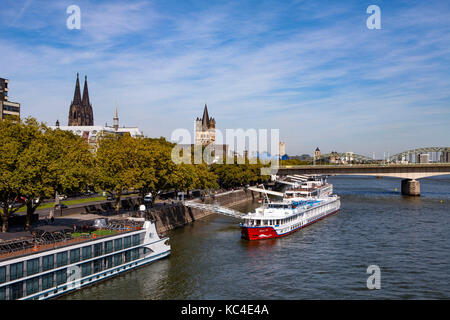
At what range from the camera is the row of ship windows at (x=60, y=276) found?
29.6 m

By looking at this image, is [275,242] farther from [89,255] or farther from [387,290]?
[89,255]

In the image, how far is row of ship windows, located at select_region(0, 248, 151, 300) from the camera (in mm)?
29625

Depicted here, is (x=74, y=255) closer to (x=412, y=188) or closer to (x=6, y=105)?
(x=6, y=105)

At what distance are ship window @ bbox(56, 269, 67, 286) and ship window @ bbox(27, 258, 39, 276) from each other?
7.51 feet

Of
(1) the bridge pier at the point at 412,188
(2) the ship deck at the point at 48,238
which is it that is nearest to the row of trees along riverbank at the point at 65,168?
(2) the ship deck at the point at 48,238

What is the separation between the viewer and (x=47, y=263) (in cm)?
3225

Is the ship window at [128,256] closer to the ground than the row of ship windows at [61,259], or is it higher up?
closer to the ground

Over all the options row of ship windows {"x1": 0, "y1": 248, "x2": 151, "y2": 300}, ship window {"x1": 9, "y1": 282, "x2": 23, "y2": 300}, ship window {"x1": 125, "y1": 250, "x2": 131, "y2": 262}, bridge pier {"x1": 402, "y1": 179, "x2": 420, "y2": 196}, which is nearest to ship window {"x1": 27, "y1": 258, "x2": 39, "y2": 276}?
row of ship windows {"x1": 0, "y1": 248, "x2": 151, "y2": 300}

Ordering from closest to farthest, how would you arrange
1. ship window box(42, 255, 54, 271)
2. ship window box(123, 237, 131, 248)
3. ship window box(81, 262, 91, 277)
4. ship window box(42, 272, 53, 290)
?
1. ship window box(42, 272, 53, 290)
2. ship window box(42, 255, 54, 271)
3. ship window box(81, 262, 91, 277)
4. ship window box(123, 237, 131, 248)

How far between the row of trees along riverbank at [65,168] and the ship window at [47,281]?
9.68 metres

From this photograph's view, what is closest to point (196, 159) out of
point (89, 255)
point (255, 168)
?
point (255, 168)

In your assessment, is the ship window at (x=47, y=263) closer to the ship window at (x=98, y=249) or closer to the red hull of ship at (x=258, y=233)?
the ship window at (x=98, y=249)

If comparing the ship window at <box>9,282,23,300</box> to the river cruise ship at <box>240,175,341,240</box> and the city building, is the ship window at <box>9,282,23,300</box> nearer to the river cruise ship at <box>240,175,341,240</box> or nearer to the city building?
the river cruise ship at <box>240,175,341,240</box>
